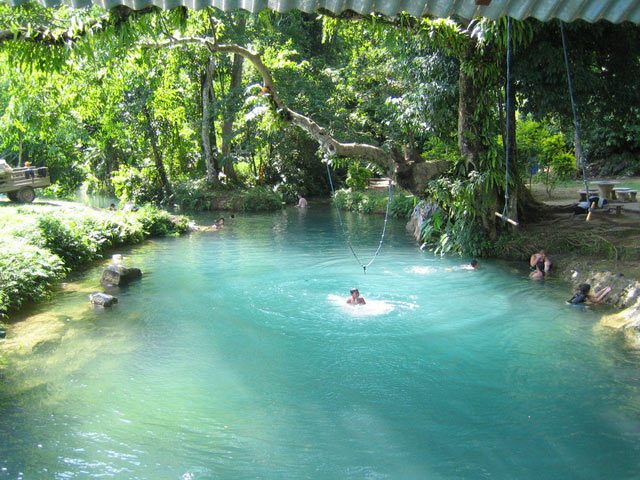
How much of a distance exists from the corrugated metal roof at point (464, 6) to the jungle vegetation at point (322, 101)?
4.45 metres

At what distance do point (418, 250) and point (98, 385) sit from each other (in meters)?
11.3

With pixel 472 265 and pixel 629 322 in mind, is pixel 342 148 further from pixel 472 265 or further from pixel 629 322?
pixel 629 322

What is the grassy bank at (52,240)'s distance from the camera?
10727mm

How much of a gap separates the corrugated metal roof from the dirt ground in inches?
382

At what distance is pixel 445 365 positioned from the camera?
866 centimetres

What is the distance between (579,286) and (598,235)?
10.5 feet

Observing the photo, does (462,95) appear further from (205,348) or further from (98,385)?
(98,385)

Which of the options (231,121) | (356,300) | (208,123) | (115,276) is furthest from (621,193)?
(208,123)

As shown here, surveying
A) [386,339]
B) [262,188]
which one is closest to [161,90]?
[262,188]

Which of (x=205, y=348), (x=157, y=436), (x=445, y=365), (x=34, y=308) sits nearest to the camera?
(x=157, y=436)

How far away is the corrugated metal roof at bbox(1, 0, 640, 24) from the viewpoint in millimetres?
3334

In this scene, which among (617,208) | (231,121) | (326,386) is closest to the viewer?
(326,386)

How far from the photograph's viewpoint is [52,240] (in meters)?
14.1

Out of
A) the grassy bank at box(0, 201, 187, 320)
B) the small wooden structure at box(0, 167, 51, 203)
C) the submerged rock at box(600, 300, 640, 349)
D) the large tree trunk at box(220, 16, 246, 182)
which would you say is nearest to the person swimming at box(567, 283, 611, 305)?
the submerged rock at box(600, 300, 640, 349)
